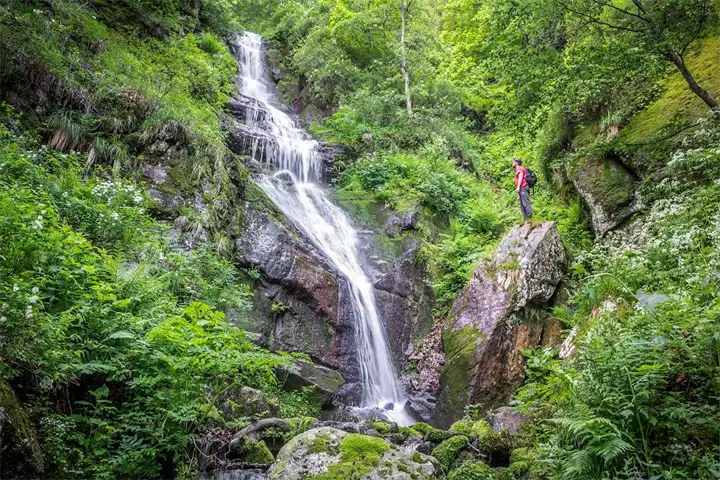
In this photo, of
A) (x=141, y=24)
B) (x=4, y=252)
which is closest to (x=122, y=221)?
(x=4, y=252)

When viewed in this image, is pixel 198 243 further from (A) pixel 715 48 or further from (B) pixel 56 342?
(A) pixel 715 48

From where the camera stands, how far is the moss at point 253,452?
432 centimetres

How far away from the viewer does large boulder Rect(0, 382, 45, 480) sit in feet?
8.61

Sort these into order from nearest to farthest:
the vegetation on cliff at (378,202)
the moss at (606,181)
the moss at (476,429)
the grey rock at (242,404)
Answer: the vegetation on cliff at (378,202), the grey rock at (242,404), the moss at (476,429), the moss at (606,181)

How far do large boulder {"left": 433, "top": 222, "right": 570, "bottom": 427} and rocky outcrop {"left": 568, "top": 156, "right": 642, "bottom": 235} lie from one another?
0.87 m

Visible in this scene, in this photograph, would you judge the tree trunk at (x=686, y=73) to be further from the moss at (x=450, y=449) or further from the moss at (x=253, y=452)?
the moss at (x=253, y=452)

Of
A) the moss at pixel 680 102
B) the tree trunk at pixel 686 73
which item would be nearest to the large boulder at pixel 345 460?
the tree trunk at pixel 686 73

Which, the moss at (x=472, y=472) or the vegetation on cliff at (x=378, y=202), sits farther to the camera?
the moss at (x=472, y=472)

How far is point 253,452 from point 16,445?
212 cm

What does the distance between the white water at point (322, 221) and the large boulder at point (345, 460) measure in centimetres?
417

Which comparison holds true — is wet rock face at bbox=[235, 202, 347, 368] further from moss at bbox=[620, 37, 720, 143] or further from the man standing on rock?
moss at bbox=[620, 37, 720, 143]

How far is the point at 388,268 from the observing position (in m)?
11.2

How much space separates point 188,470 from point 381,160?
1215 cm

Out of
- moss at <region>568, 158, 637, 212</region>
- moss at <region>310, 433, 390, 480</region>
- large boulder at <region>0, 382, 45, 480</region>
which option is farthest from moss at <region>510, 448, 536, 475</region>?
moss at <region>568, 158, 637, 212</region>
